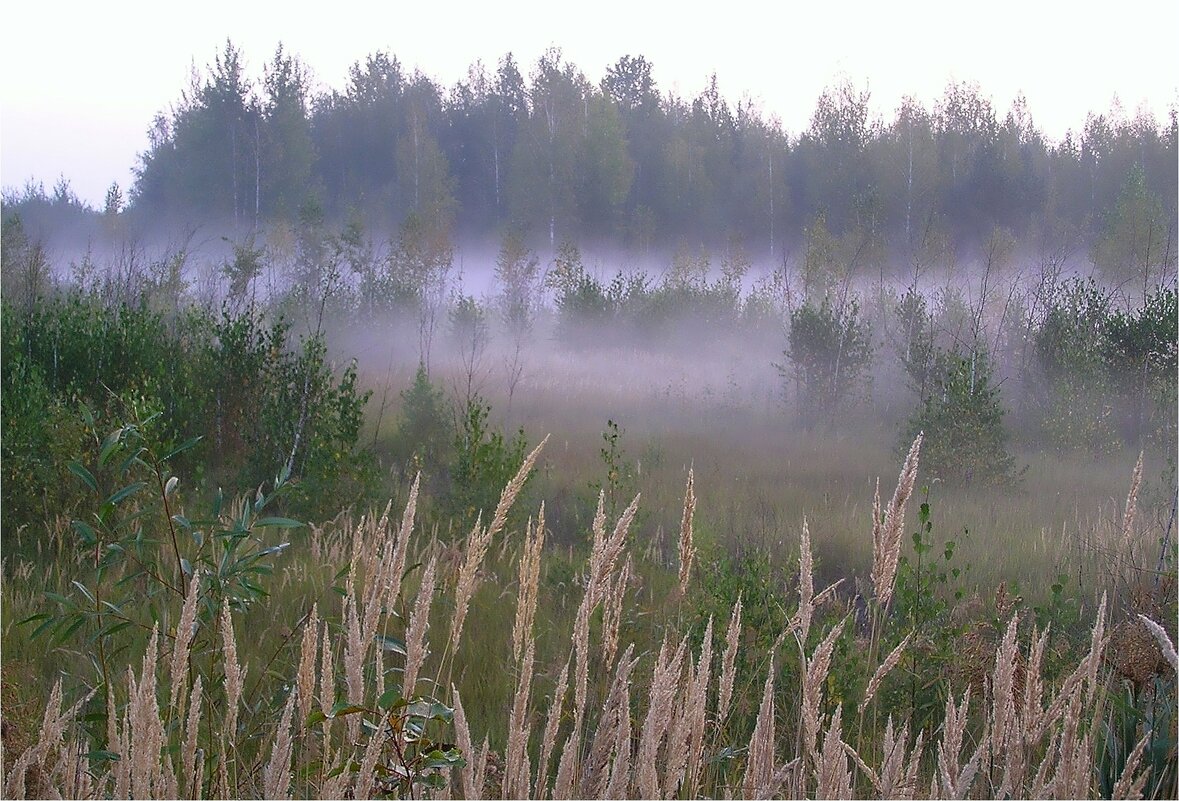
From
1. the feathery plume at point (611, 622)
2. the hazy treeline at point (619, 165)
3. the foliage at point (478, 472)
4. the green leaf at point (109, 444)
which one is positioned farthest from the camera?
the hazy treeline at point (619, 165)

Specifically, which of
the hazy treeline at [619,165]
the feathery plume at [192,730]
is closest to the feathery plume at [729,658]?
the feathery plume at [192,730]

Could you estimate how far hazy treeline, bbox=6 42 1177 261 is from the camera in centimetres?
2369

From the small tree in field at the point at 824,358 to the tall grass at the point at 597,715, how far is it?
9.26 metres

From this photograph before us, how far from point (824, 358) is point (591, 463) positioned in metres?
5.23

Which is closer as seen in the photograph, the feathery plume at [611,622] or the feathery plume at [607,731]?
the feathery plume at [607,731]

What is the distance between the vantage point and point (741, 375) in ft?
56.5

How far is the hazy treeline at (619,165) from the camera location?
23.7m

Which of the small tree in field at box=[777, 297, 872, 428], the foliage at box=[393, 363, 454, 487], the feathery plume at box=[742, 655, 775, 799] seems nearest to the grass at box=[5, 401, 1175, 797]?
the feathery plume at box=[742, 655, 775, 799]

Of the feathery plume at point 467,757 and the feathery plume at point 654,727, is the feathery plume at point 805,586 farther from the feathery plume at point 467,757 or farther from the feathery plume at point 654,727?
the feathery plume at point 467,757

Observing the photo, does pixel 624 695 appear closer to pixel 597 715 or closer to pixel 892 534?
pixel 892 534

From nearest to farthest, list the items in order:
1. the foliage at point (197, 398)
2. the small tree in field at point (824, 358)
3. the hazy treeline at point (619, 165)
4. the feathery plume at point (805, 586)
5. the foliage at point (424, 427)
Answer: the feathery plume at point (805, 586), the foliage at point (197, 398), the foliage at point (424, 427), the small tree in field at point (824, 358), the hazy treeline at point (619, 165)

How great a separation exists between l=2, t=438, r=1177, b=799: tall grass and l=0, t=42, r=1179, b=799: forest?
2cm

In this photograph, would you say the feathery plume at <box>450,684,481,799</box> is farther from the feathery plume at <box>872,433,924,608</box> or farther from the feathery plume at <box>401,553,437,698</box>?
the feathery plume at <box>872,433,924,608</box>

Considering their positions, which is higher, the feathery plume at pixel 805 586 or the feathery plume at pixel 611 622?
the feathery plume at pixel 805 586
